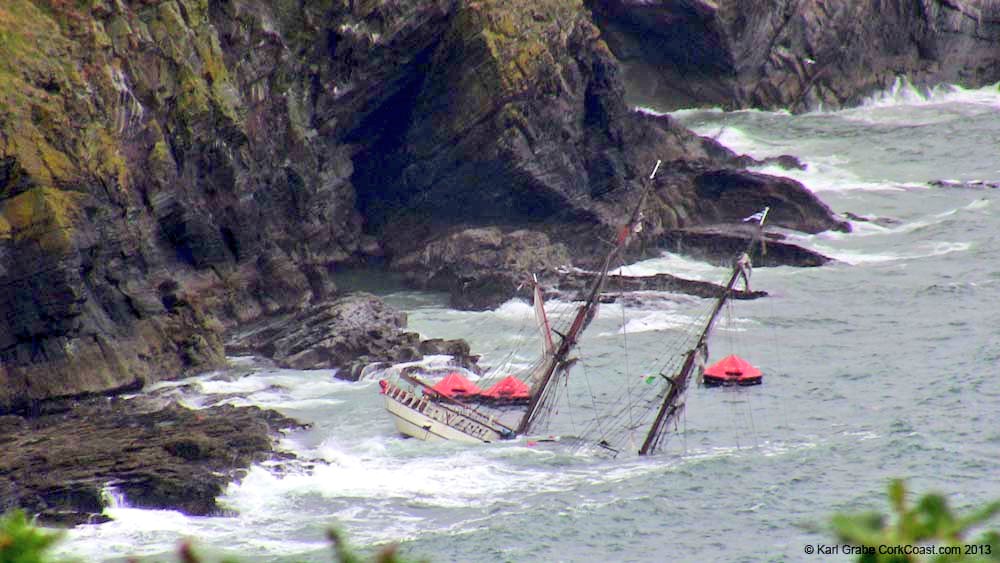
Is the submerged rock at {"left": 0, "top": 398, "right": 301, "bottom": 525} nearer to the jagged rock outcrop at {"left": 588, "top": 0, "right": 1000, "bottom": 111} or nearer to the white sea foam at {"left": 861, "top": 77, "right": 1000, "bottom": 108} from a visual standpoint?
the jagged rock outcrop at {"left": 588, "top": 0, "right": 1000, "bottom": 111}

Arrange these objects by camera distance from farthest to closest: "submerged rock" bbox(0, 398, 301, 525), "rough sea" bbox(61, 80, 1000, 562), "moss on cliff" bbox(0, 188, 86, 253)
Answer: "moss on cliff" bbox(0, 188, 86, 253)
"submerged rock" bbox(0, 398, 301, 525)
"rough sea" bbox(61, 80, 1000, 562)

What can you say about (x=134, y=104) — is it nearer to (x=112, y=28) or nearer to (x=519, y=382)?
(x=112, y=28)

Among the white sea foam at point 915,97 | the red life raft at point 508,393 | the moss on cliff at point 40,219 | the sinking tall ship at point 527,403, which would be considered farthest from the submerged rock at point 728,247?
the white sea foam at point 915,97

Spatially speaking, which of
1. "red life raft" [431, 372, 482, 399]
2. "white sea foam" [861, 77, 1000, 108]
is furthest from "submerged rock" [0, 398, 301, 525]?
"white sea foam" [861, 77, 1000, 108]

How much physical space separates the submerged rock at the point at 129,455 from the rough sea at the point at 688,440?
2.09 ft

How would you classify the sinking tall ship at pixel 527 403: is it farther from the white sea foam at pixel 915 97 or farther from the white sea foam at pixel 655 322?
the white sea foam at pixel 915 97

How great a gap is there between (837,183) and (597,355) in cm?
3256

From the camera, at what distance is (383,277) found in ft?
212

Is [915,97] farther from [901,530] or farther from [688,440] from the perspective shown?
[901,530]

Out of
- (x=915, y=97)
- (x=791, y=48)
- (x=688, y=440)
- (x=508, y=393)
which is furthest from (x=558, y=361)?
(x=915, y=97)

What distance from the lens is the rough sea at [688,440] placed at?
32.8 meters

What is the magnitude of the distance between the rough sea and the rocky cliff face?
10.7 feet

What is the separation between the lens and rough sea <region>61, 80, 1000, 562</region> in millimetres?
32812

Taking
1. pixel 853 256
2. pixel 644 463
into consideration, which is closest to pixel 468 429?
pixel 644 463
